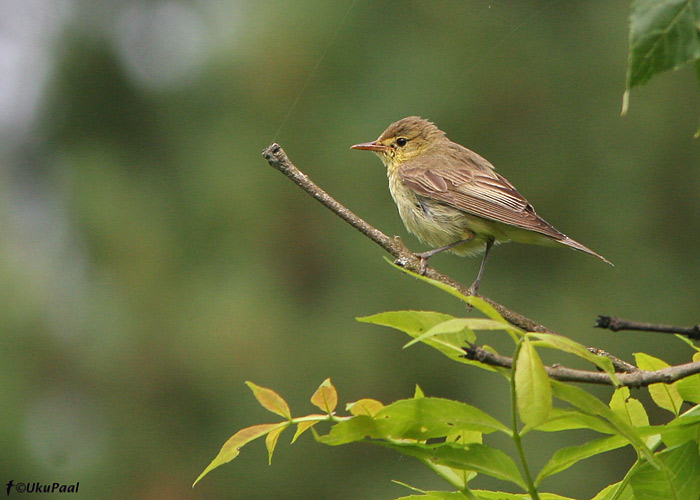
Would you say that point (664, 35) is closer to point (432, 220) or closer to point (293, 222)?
point (432, 220)

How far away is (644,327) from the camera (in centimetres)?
101

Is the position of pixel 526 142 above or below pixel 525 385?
above

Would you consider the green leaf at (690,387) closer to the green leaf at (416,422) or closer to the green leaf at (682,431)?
the green leaf at (682,431)

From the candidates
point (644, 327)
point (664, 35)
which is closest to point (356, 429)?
point (644, 327)

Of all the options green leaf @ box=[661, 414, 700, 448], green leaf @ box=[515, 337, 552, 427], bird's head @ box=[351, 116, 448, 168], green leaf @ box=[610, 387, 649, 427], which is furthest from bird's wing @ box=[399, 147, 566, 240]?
green leaf @ box=[515, 337, 552, 427]

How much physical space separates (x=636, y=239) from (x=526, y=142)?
2014 mm

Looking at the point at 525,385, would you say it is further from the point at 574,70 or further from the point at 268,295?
the point at 574,70

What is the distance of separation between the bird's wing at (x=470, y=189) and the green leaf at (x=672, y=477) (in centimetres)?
288

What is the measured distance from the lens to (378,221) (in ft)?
33.6

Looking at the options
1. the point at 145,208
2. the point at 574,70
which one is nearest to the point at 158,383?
the point at 145,208

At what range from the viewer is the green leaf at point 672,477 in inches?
48.9

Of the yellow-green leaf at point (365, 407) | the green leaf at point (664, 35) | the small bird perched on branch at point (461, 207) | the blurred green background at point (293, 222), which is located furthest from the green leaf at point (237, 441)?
the blurred green background at point (293, 222)

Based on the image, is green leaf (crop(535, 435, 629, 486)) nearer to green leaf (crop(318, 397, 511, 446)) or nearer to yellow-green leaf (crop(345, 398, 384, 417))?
green leaf (crop(318, 397, 511, 446))

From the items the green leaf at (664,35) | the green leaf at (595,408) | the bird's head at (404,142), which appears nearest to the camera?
the green leaf at (664,35)
